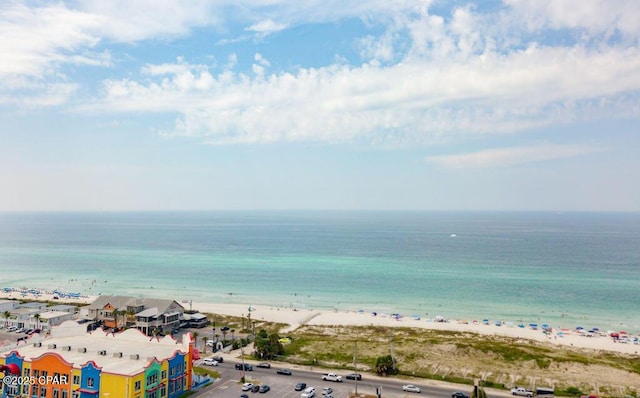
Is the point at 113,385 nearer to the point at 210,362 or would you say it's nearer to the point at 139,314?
the point at 210,362

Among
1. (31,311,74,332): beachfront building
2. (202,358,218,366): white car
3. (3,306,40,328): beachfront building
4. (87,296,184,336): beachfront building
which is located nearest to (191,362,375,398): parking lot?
(202,358,218,366): white car

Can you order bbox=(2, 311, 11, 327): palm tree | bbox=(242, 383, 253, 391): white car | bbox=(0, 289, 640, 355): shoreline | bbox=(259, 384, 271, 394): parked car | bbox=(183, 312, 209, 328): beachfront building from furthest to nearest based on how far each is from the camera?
1. bbox=(183, 312, 209, 328): beachfront building
2. bbox=(2, 311, 11, 327): palm tree
3. bbox=(0, 289, 640, 355): shoreline
4. bbox=(242, 383, 253, 391): white car
5. bbox=(259, 384, 271, 394): parked car

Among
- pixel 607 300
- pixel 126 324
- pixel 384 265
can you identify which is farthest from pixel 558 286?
pixel 126 324

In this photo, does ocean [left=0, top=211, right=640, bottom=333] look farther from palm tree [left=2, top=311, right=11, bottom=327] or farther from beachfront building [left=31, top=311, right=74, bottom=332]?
palm tree [left=2, top=311, right=11, bottom=327]

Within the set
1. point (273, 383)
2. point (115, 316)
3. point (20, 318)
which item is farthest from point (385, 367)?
point (20, 318)

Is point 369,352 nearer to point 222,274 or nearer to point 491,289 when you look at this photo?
point 491,289

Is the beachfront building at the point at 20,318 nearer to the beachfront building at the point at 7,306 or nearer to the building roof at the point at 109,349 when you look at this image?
the beachfront building at the point at 7,306

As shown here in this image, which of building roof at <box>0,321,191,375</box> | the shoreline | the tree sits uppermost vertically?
building roof at <box>0,321,191,375</box>
